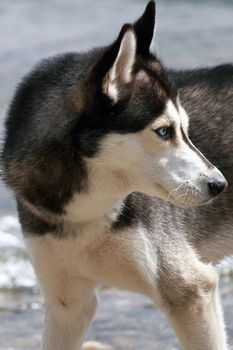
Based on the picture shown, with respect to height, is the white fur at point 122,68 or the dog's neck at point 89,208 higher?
the white fur at point 122,68

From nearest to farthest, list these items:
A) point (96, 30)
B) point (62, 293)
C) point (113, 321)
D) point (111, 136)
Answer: point (111, 136), point (62, 293), point (113, 321), point (96, 30)

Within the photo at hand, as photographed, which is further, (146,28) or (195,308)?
(195,308)

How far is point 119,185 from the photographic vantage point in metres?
5.60

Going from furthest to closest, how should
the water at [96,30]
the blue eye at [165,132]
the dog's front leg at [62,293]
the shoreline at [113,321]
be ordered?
the water at [96,30], the shoreline at [113,321], the dog's front leg at [62,293], the blue eye at [165,132]

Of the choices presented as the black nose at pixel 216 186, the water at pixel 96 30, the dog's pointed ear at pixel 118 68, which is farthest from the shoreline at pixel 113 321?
the water at pixel 96 30

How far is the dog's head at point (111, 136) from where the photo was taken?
547 cm

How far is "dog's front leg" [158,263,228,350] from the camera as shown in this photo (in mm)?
6027

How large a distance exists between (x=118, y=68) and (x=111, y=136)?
1.03 ft

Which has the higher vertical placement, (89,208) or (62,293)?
(89,208)

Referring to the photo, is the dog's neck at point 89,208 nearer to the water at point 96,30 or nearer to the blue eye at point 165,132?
the blue eye at point 165,132

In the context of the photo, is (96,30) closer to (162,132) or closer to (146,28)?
(146,28)

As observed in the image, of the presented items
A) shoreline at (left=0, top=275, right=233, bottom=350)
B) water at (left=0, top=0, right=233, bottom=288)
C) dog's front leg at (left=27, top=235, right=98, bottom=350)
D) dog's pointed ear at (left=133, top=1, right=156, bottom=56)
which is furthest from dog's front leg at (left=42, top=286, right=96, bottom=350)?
water at (left=0, top=0, right=233, bottom=288)

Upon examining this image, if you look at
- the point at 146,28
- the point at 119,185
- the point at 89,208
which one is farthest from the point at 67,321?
the point at 146,28

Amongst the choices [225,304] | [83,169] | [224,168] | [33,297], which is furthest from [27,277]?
[83,169]
